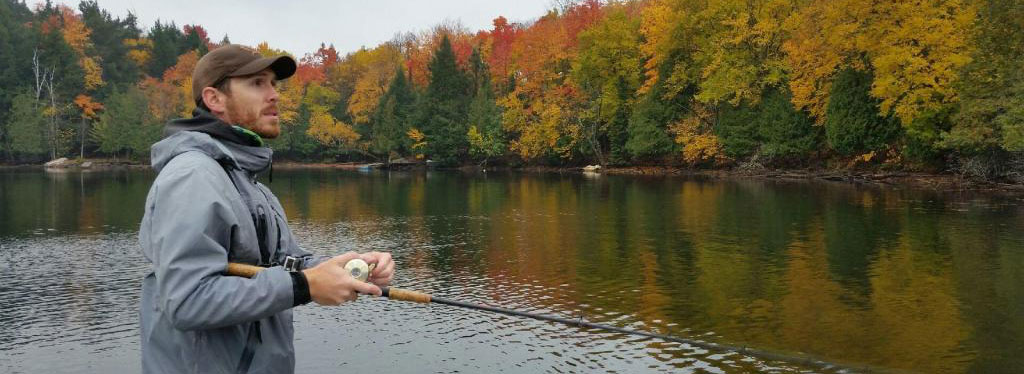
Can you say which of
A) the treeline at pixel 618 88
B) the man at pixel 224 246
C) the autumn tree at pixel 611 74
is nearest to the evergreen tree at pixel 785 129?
the treeline at pixel 618 88

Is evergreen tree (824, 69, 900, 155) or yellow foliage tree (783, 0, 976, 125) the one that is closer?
yellow foliage tree (783, 0, 976, 125)

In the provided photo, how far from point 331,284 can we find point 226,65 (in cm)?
96

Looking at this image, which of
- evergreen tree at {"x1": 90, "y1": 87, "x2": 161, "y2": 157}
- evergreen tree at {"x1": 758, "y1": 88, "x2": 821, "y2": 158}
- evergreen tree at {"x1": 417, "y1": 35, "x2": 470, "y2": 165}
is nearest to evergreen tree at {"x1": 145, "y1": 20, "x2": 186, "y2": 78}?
evergreen tree at {"x1": 90, "y1": 87, "x2": 161, "y2": 157}

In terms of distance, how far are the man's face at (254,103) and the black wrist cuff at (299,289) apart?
27.3 inches

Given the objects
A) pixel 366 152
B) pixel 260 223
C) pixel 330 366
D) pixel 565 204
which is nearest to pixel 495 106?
pixel 366 152

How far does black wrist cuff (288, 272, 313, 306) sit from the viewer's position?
2.51m

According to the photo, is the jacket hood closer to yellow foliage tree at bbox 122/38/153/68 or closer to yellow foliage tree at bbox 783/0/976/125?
yellow foliage tree at bbox 783/0/976/125

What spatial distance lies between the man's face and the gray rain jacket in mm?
103

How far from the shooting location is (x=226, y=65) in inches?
111

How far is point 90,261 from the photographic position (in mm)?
16734

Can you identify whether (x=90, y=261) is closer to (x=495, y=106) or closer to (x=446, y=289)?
(x=446, y=289)

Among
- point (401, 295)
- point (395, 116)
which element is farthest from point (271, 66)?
point (395, 116)

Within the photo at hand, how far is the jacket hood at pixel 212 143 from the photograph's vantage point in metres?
2.62

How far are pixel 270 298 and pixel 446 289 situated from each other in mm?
11165
